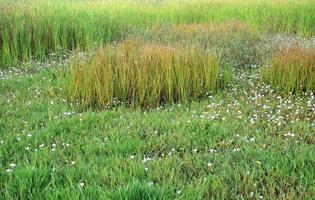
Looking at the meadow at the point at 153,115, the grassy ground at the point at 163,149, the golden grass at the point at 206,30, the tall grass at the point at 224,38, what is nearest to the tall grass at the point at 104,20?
the meadow at the point at 153,115

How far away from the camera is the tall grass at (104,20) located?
981 centimetres

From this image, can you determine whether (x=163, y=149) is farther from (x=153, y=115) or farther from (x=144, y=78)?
(x=144, y=78)

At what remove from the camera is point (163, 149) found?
15.0 feet

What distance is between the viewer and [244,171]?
12.6ft

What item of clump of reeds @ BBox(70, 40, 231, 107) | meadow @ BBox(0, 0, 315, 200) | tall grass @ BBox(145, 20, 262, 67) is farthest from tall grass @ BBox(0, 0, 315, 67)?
clump of reeds @ BBox(70, 40, 231, 107)

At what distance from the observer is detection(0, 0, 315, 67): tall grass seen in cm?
981

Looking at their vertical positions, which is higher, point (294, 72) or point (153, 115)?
point (294, 72)

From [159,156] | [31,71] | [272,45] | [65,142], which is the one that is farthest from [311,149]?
[31,71]

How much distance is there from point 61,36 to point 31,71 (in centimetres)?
209

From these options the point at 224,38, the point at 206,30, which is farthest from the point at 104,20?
the point at 224,38

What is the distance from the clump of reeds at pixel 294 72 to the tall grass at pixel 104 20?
359cm

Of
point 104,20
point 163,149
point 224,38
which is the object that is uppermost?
point 104,20

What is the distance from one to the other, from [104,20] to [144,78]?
558 cm

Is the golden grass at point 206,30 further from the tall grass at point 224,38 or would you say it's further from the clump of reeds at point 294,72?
the clump of reeds at point 294,72
